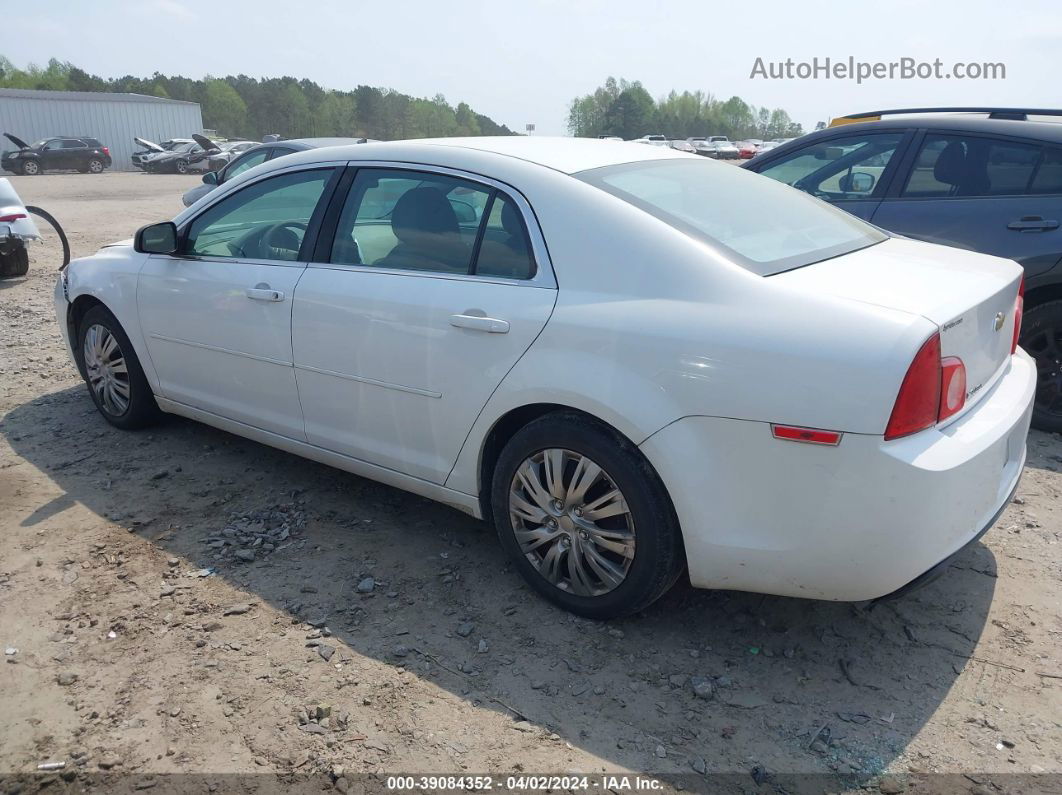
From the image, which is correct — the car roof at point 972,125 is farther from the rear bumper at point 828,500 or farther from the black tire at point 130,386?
the black tire at point 130,386

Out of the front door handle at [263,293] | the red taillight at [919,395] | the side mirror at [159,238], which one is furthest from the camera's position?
the side mirror at [159,238]

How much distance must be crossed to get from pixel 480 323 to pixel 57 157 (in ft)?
133

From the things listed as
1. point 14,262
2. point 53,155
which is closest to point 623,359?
point 14,262

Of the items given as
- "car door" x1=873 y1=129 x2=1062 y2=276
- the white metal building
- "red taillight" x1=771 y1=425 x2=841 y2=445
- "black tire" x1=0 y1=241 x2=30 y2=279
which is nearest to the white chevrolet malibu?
"red taillight" x1=771 y1=425 x2=841 y2=445

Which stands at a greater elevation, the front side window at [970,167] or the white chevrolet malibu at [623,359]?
the front side window at [970,167]

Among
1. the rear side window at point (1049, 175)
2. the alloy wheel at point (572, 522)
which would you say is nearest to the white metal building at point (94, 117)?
the rear side window at point (1049, 175)

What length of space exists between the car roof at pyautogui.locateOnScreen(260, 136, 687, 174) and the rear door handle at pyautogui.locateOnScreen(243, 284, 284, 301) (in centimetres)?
64

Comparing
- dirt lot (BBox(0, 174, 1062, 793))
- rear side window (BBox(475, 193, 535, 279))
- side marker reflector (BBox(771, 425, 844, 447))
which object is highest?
rear side window (BBox(475, 193, 535, 279))

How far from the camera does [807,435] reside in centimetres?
244

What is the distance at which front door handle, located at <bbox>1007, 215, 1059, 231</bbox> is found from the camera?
15.4 feet

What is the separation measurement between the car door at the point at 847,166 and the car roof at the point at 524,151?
2.15 m

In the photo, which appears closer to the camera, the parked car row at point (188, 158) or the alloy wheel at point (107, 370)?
the alloy wheel at point (107, 370)

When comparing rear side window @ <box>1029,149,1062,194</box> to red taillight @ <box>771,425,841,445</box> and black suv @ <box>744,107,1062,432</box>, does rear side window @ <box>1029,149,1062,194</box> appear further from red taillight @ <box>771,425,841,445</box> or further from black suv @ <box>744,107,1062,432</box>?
red taillight @ <box>771,425,841,445</box>

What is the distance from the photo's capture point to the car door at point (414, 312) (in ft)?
10.1
